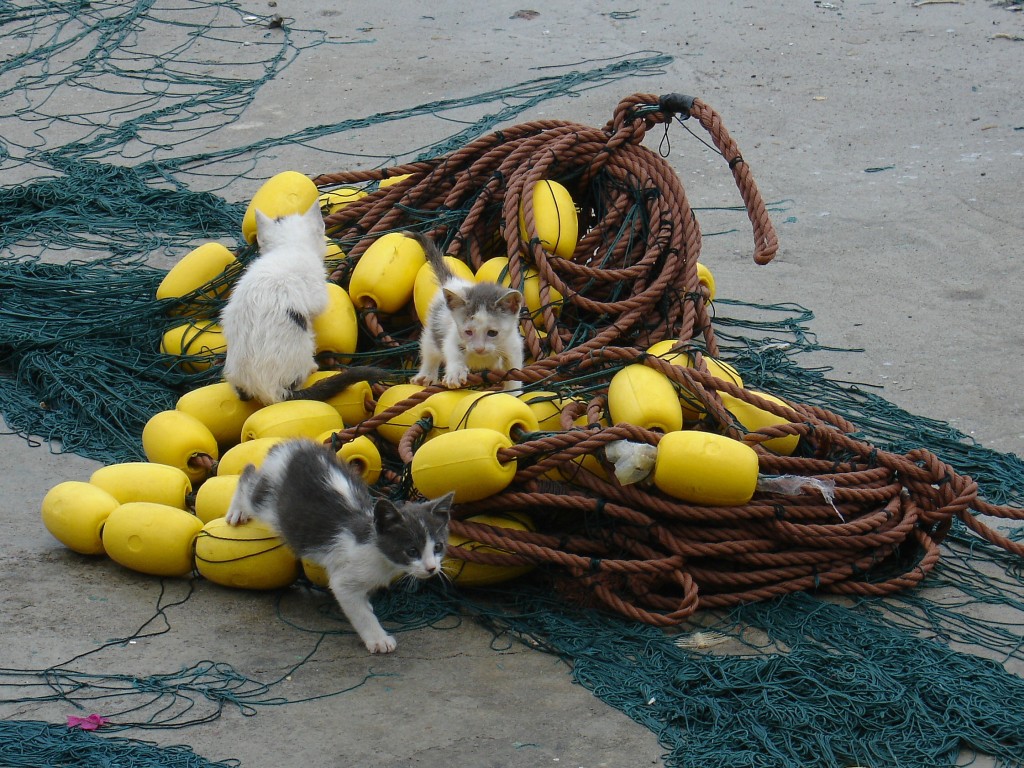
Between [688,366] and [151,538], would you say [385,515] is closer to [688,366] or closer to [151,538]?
[151,538]

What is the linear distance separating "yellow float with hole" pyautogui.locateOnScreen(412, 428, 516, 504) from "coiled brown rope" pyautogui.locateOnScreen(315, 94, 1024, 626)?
99 mm

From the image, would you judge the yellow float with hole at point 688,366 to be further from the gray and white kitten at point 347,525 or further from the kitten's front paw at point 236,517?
the kitten's front paw at point 236,517

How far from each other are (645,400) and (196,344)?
3.07m

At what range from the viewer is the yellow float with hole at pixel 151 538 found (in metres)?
4.96

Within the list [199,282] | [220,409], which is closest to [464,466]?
[220,409]

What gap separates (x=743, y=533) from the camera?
5023mm

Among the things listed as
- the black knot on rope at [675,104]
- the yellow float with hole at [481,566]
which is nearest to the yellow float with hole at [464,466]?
the yellow float with hole at [481,566]

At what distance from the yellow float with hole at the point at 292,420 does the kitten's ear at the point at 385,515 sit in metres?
1.27

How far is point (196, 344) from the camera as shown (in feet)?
22.6

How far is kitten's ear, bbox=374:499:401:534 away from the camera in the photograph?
4438 mm

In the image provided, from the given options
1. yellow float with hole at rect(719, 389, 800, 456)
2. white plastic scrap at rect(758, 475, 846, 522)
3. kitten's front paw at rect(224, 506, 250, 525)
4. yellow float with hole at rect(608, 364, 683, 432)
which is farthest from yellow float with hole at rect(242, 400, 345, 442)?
white plastic scrap at rect(758, 475, 846, 522)

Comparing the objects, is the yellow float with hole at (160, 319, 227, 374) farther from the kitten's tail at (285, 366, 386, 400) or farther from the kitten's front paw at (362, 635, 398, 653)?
the kitten's front paw at (362, 635, 398, 653)

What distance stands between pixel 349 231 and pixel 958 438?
4.00m

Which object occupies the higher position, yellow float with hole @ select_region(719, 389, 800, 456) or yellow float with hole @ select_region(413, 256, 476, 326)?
yellow float with hole @ select_region(413, 256, 476, 326)
